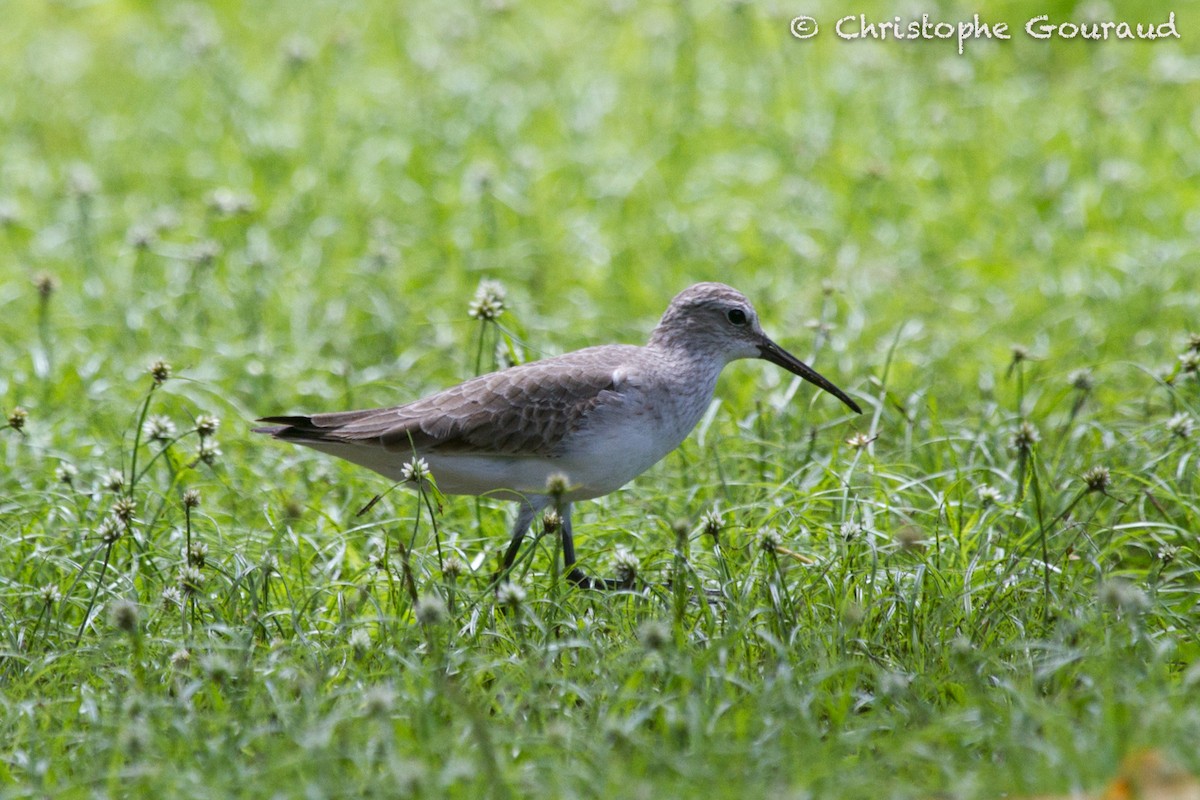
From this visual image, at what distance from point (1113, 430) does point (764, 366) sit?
1799 mm

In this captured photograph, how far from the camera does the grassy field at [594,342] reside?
3.87 metres

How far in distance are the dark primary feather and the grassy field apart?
0.36m

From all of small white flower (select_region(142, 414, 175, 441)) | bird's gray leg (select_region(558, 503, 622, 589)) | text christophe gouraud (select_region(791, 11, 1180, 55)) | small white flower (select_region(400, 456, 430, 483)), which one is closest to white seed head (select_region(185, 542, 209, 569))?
small white flower (select_region(142, 414, 175, 441))

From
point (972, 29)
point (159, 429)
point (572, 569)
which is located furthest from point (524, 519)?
point (972, 29)

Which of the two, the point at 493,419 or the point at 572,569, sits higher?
the point at 493,419

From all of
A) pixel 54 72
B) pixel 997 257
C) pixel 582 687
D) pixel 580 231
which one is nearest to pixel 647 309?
pixel 580 231

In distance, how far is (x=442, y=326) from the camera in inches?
298

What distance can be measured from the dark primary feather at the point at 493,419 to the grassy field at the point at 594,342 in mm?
360

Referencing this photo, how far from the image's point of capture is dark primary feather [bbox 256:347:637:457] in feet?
16.5

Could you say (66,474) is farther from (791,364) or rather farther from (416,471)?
(791,364)

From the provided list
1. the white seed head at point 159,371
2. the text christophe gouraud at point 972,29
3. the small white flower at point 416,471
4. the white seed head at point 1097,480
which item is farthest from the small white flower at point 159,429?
the text christophe gouraud at point 972,29

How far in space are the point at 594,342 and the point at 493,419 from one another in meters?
2.22

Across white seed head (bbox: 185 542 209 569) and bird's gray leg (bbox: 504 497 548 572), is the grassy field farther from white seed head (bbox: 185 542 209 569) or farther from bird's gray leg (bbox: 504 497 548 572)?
bird's gray leg (bbox: 504 497 548 572)

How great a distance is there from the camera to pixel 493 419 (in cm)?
507
